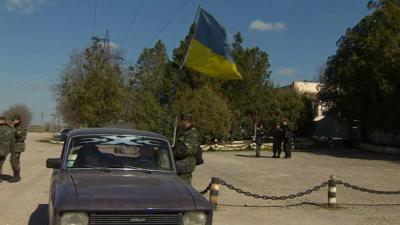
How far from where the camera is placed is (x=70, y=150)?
289 inches

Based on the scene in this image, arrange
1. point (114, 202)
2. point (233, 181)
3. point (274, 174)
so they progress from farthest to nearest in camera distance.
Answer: point (274, 174), point (233, 181), point (114, 202)

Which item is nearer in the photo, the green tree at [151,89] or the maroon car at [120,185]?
the maroon car at [120,185]

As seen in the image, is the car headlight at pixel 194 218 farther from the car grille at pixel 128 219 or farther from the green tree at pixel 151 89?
the green tree at pixel 151 89

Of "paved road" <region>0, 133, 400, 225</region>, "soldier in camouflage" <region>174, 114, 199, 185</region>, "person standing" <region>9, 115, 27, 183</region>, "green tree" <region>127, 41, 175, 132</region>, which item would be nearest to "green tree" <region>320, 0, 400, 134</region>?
"green tree" <region>127, 41, 175, 132</region>

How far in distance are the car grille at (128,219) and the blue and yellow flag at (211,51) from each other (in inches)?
357

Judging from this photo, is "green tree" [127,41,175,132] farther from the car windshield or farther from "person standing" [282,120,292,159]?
the car windshield

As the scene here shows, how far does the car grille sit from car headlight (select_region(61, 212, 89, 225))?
5cm

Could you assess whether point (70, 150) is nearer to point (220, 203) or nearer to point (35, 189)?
point (220, 203)

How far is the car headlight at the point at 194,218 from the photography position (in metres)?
5.62

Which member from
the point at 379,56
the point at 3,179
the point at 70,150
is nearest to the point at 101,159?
the point at 70,150

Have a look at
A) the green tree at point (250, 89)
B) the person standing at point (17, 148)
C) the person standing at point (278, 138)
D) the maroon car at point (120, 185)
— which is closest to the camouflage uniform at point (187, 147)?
the maroon car at point (120, 185)

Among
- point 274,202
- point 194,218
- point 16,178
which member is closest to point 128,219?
point 194,218

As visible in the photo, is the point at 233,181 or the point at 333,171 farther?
the point at 333,171

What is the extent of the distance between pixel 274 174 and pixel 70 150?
46.1 ft
